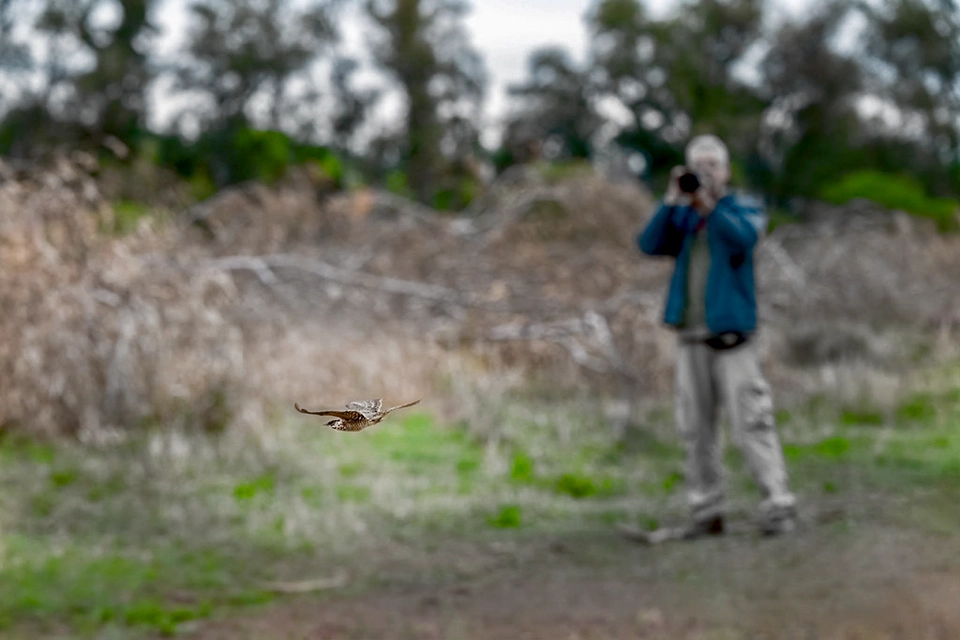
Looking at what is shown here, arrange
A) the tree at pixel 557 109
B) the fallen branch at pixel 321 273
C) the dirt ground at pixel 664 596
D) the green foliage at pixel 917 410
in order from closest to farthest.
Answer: the dirt ground at pixel 664 596
the fallen branch at pixel 321 273
the green foliage at pixel 917 410
the tree at pixel 557 109

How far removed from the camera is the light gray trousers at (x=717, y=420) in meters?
5.73

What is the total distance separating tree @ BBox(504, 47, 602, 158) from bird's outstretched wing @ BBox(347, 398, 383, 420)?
28502 mm

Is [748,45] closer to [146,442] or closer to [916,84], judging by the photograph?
[916,84]

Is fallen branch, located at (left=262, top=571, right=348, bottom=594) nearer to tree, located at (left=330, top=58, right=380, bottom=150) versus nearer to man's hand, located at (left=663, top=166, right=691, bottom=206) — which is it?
man's hand, located at (left=663, top=166, right=691, bottom=206)

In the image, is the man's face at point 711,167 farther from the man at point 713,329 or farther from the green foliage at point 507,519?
the green foliage at point 507,519

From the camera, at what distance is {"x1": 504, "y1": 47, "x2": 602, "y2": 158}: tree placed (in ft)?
95.9

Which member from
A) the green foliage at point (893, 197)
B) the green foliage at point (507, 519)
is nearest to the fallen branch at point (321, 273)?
the green foliage at point (507, 519)

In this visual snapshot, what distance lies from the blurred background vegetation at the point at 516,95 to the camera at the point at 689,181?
19.9m

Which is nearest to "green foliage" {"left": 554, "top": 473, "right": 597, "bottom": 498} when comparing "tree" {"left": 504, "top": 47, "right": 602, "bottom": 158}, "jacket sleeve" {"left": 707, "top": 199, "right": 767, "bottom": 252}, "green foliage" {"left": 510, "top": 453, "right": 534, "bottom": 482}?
"green foliage" {"left": 510, "top": 453, "right": 534, "bottom": 482}

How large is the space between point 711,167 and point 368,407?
16.3 feet

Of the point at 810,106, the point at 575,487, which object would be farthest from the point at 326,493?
the point at 810,106

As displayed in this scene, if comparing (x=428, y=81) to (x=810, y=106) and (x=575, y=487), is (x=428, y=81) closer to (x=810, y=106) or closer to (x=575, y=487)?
(x=810, y=106)

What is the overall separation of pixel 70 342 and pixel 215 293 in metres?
1.08

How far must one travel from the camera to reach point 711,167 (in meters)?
5.59
